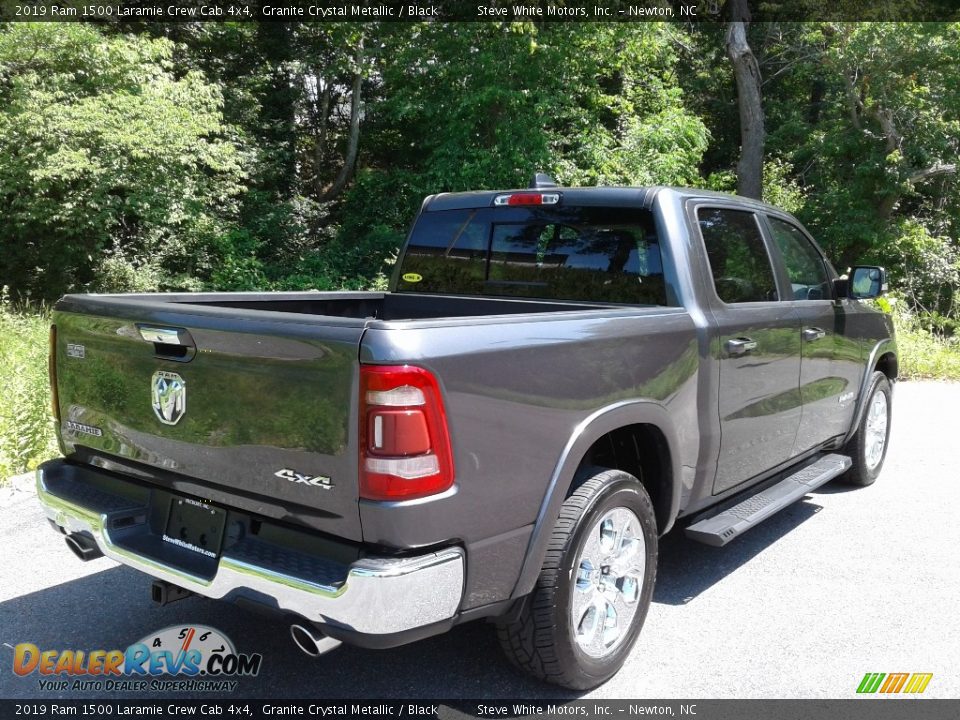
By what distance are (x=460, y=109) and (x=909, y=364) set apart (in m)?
10.1

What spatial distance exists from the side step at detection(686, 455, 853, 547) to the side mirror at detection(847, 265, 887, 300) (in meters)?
1.05

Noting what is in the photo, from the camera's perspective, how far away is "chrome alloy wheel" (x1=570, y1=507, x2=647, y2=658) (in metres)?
3.08

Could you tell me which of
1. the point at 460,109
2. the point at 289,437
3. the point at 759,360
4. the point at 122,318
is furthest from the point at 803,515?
the point at 460,109

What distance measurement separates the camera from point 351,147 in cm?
2247

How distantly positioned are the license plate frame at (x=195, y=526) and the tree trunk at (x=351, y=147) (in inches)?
784

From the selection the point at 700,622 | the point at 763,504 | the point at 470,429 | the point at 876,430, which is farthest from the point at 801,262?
the point at 470,429

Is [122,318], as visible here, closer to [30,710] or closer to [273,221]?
[30,710]

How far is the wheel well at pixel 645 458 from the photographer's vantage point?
11.4 feet

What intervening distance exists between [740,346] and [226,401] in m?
2.42

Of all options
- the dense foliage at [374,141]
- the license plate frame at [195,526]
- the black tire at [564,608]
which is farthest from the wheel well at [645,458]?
the dense foliage at [374,141]

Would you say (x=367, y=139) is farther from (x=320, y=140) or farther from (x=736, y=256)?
(x=736, y=256)

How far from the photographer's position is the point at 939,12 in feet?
67.5

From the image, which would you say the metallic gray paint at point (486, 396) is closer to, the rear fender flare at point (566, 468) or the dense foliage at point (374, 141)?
the rear fender flare at point (566, 468)

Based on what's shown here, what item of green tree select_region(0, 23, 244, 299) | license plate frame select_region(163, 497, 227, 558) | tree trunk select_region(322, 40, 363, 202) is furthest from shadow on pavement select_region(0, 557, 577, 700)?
tree trunk select_region(322, 40, 363, 202)
